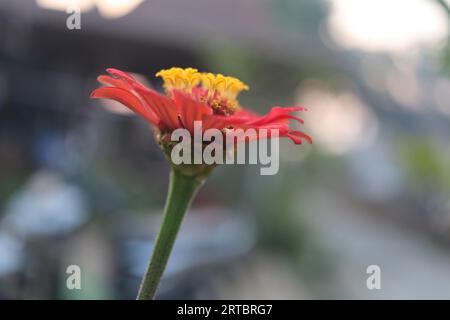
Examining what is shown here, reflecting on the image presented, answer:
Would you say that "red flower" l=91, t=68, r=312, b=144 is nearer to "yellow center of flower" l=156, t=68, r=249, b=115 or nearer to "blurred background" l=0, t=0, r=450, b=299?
"yellow center of flower" l=156, t=68, r=249, b=115

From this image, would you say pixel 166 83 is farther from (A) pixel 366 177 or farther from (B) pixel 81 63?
(A) pixel 366 177

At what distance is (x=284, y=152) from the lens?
3.21m

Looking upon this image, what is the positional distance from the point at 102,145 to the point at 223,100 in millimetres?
3171

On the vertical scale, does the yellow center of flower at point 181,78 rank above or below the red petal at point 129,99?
above

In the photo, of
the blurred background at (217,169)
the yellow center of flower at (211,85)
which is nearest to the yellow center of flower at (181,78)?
the yellow center of flower at (211,85)

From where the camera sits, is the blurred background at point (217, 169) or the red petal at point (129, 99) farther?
the blurred background at point (217, 169)

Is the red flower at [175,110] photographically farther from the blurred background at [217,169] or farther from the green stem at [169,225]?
the blurred background at [217,169]

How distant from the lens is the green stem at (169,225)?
0.92 feet

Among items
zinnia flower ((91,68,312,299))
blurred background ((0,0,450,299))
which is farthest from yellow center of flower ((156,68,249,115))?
blurred background ((0,0,450,299))

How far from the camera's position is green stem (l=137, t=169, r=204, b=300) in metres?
0.28

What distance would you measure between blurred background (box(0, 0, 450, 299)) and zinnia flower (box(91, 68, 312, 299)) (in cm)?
123

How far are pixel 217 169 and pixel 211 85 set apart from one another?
2.60m
